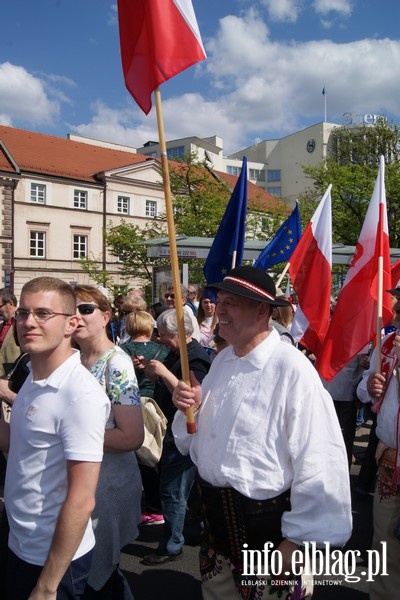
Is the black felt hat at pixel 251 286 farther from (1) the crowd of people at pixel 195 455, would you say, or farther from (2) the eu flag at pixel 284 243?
(2) the eu flag at pixel 284 243

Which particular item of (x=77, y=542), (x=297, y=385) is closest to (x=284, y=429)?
(x=297, y=385)

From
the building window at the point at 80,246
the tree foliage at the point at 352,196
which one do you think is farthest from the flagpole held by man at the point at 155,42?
the building window at the point at 80,246

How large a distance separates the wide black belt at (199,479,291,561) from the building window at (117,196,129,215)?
141 feet

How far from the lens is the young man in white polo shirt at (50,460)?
6.24 feet

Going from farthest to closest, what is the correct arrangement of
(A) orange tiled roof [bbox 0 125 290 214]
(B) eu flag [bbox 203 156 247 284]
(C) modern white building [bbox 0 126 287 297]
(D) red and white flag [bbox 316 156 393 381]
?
(A) orange tiled roof [bbox 0 125 290 214], (C) modern white building [bbox 0 126 287 297], (B) eu flag [bbox 203 156 247 284], (D) red and white flag [bbox 316 156 393 381]

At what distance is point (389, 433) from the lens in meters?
3.12

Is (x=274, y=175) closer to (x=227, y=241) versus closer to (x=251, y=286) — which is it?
(x=227, y=241)

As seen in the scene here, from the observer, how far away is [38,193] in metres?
40.5

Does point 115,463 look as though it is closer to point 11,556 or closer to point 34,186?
point 11,556

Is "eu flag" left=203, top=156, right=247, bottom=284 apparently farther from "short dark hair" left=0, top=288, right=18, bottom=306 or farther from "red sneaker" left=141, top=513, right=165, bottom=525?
"short dark hair" left=0, top=288, right=18, bottom=306

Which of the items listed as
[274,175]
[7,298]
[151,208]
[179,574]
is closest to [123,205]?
[151,208]

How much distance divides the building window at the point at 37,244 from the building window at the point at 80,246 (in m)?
2.36

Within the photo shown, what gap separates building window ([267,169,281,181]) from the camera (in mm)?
67625

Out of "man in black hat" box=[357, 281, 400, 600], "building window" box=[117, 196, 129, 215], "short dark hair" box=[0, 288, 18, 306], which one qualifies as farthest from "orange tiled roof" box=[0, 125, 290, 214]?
"man in black hat" box=[357, 281, 400, 600]
